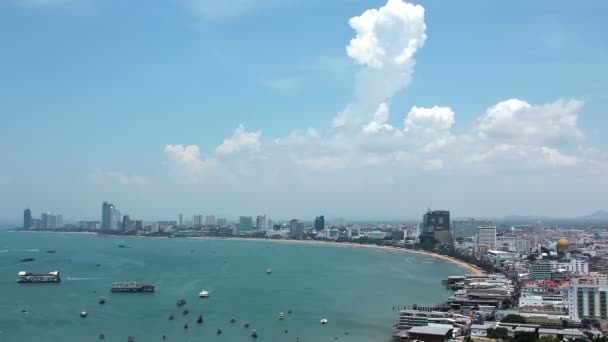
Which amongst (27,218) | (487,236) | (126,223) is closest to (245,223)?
(126,223)

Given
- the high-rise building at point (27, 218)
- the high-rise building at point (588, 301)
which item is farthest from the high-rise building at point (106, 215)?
the high-rise building at point (588, 301)

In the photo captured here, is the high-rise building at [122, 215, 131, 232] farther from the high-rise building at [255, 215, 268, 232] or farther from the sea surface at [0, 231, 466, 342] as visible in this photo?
the sea surface at [0, 231, 466, 342]

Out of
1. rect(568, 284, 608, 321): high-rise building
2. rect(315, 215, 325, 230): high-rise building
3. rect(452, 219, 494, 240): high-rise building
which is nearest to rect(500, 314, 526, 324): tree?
rect(568, 284, 608, 321): high-rise building

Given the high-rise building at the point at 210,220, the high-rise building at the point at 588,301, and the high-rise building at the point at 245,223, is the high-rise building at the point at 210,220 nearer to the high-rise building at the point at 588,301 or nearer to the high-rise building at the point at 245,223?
the high-rise building at the point at 245,223

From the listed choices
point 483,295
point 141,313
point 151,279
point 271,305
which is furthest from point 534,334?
point 151,279

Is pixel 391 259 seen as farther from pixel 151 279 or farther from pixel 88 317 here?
pixel 88 317

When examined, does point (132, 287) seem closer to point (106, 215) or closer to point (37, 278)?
point (37, 278)
